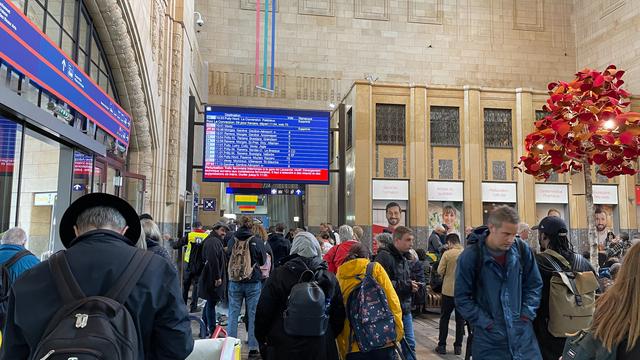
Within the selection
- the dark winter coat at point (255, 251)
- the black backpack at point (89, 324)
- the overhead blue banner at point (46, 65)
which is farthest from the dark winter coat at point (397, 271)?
the overhead blue banner at point (46, 65)

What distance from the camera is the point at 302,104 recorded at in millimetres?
20406

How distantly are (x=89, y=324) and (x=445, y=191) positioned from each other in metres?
15.5

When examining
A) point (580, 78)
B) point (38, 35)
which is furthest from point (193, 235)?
point (580, 78)

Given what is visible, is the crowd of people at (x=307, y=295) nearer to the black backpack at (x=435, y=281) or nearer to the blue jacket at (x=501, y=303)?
the blue jacket at (x=501, y=303)

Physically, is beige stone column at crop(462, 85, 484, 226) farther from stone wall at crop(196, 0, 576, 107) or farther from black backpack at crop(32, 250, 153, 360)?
black backpack at crop(32, 250, 153, 360)

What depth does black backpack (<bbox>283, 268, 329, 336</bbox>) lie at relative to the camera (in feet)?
9.48

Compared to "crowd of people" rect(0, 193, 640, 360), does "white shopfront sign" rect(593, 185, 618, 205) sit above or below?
above

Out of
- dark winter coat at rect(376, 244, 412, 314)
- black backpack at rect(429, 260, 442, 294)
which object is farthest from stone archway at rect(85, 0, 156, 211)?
dark winter coat at rect(376, 244, 412, 314)

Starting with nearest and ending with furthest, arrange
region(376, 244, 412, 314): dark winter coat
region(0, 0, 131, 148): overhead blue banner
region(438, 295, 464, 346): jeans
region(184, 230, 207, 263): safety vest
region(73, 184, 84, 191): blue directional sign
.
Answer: region(0, 0, 131, 148): overhead blue banner < region(376, 244, 412, 314): dark winter coat < region(438, 295, 464, 346): jeans < region(73, 184, 84, 191): blue directional sign < region(184, 230, 207, 263): safety vest

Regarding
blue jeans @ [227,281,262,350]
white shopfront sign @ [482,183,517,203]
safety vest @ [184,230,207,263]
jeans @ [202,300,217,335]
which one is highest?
white shopfront sign @ [482,183,517,203]

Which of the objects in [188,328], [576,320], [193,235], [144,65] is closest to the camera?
[188,328]

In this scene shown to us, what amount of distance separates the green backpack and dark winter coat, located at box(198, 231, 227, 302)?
5248 millimetres

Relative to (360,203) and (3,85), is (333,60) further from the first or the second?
(3,85)

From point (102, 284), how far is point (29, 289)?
0.25 m
